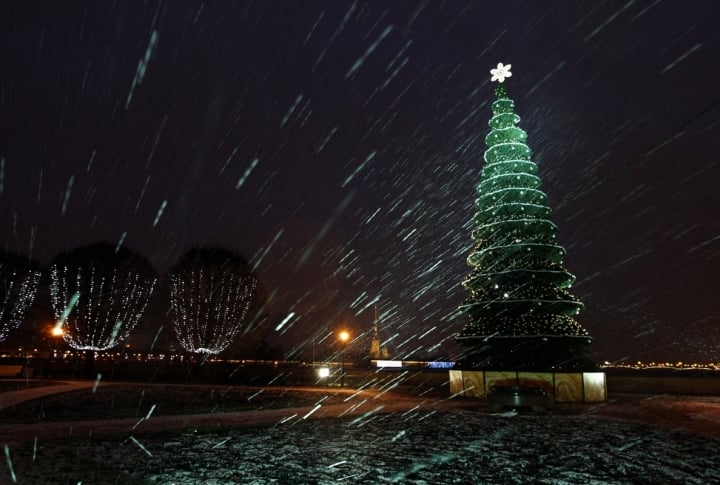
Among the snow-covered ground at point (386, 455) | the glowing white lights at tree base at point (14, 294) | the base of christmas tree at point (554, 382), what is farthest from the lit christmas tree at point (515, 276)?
the glowing white lights at tree base at point (14, 294)

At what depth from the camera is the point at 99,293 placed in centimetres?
4138

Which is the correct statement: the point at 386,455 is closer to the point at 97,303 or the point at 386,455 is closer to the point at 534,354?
the point at 534,354

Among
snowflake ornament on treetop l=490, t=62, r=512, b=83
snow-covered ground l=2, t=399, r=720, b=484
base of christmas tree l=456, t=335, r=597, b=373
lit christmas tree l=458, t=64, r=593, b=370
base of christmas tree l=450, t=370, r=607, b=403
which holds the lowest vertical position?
snow-covered ground l=2, t=399, r=720, b=484

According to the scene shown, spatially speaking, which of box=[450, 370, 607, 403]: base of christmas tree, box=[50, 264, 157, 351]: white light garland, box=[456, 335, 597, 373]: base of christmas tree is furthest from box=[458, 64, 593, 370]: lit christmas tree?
box=[50, 264, 157, 351]: white light garland

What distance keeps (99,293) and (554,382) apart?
3504 centimetres

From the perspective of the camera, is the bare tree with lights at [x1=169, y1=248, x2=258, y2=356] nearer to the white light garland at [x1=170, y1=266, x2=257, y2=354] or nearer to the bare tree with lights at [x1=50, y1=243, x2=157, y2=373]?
the white light garland at [x1=170, y1=266, x2=257, y2=354]

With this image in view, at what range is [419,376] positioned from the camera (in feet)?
93.9

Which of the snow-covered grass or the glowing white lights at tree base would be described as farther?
the glowing white lights at tree base

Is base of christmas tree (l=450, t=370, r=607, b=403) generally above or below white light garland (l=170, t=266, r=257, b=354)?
below

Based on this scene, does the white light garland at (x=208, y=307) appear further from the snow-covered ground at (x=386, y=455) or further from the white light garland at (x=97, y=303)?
the snow-covered ground at (x=386, y=455)

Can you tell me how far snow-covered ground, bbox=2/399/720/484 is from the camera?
7.67 meters

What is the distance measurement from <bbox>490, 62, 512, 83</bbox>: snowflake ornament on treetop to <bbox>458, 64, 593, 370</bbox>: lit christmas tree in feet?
3.77

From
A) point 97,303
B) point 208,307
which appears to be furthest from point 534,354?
point 97,303

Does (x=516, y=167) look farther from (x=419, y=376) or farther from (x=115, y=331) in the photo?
(x=115, y=331)
